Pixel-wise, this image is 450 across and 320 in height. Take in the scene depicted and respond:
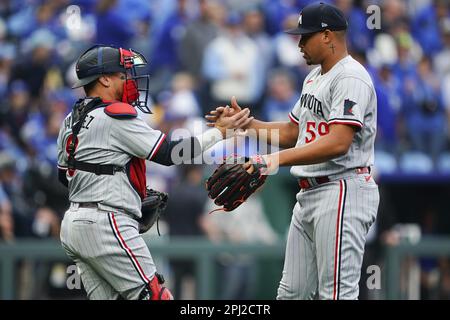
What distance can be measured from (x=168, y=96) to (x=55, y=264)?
2.87 meters

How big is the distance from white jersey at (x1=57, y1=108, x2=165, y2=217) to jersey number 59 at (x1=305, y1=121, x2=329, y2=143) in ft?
3.08

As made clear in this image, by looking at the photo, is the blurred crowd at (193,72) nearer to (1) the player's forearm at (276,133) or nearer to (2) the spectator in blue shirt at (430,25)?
(2) the spectator in blue shirt at (430,25)

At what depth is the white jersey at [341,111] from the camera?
612 cm

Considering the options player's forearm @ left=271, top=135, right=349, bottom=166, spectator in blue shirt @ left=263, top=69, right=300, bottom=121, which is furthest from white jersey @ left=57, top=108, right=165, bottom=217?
spectator in blue shirt @ left=263, top=69, right=300, bottom=121

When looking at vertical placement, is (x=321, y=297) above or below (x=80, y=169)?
below

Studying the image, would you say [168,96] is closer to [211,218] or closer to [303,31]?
[211,218]

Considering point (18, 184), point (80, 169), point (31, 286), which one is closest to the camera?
point (80, 169)

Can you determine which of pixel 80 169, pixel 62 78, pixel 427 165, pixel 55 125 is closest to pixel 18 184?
pixel 55 125

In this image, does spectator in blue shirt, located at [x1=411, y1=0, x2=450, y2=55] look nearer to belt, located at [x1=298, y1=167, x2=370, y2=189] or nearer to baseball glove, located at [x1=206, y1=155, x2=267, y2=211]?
belt, located at [x1=298, y1=167, x2=370, y2=189]

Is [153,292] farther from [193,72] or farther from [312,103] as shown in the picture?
[193,72]

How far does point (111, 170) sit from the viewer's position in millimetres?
6117

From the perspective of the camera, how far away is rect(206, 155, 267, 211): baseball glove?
246 inches

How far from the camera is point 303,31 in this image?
631 centimetres

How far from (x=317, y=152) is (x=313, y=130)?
390 millimetres
